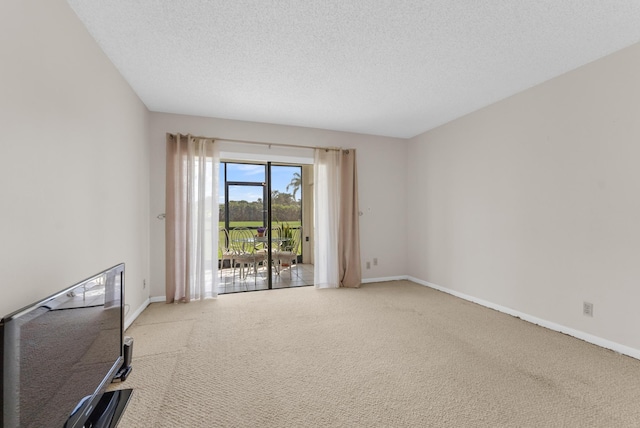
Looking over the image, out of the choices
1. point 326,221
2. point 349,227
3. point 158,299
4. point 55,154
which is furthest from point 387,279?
point 55,154

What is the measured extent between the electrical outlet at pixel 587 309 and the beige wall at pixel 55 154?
13.3 feet

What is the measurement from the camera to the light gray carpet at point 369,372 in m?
1.58

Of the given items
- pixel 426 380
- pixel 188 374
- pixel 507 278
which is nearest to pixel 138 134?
pixel 188 374

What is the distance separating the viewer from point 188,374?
2.00 metres

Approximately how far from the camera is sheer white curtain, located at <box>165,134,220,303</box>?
3.62 metres

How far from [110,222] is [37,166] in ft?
3.61

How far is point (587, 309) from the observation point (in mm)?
2520

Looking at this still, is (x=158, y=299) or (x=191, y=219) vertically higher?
(x=191, y=219)

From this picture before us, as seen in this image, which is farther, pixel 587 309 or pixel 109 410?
pixel 587 309

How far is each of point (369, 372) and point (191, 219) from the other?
2871 millimetres

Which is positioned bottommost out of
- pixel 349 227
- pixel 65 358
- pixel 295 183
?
pixel 65 358

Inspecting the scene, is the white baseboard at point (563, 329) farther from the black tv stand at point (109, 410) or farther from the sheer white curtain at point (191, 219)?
the black tv stand at point (109, 410)

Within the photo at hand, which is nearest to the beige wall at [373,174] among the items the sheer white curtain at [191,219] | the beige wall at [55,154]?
the sheer white curtain at [191,219]

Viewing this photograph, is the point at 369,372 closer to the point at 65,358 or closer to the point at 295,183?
the point at 65,358
